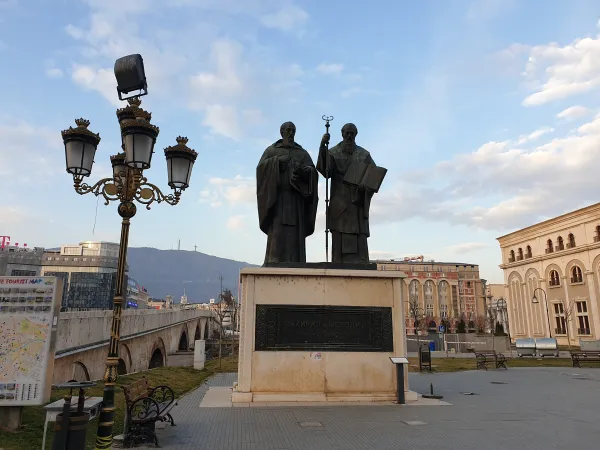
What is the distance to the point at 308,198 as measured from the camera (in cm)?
1152

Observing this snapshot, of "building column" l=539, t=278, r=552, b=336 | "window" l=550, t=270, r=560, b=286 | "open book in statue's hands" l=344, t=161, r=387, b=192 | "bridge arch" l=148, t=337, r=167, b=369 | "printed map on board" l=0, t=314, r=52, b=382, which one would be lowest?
"bridge arch" l=148, t=337, r=167, b=369

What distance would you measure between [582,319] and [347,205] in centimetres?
4327

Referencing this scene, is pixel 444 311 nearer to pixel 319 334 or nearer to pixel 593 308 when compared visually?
pixel 593 308

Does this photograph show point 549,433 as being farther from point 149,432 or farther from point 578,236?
point 578,236

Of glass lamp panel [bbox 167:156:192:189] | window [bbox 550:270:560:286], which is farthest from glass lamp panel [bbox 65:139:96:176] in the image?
window [bbox 550:270:560:286]

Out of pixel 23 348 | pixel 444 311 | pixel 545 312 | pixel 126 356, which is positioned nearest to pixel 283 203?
pixel 23 348

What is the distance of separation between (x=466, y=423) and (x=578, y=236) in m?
44.3

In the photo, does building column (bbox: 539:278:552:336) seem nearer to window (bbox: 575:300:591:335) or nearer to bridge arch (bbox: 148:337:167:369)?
window (bbox: 575:300:591:335)

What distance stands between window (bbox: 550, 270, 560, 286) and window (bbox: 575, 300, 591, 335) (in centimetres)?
354

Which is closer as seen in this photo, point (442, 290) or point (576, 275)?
point (576, 275)

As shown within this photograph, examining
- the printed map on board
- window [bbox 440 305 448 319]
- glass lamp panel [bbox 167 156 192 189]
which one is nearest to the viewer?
the printed map on board

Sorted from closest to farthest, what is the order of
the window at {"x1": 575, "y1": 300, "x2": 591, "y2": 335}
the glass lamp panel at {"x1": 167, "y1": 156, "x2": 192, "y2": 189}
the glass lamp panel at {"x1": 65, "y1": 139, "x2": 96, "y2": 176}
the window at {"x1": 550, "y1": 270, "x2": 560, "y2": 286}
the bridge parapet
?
the glass lamp panel at {"x1": 65, "y1": 139, "x2": 96, "y2": 176} → the glass lamp panel at {"x1": 167, "y1": 156, "x2": 192, "y2": 189} → the bridge parapet → the window at {"x1": 575, "y1": 300, "x2": 591, "y2": 335} → the window at {"x1": 550, "y1": 270, "x2": 560, "y2": 286}

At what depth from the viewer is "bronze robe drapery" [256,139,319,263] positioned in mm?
11016

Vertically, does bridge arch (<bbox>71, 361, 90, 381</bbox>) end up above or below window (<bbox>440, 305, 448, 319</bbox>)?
below
